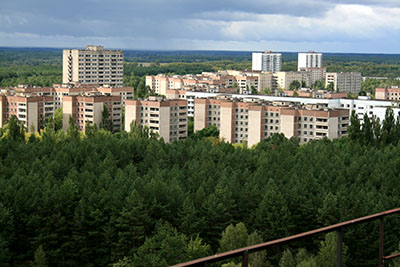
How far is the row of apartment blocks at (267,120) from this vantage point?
29.1 meters

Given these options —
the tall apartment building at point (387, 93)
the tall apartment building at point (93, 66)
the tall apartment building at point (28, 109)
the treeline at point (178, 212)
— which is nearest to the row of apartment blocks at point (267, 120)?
the tall apartment building at point (28, 109)

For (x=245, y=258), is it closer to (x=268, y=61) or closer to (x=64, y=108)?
(x=64, y=108)

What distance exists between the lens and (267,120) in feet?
101

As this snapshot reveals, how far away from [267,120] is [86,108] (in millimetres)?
10034

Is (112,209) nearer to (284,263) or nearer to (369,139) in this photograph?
(284,263)

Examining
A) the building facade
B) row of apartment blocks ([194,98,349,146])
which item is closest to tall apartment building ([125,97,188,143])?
row of apartment blocks ([194,98,349,146])

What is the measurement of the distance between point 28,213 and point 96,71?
4360 cm

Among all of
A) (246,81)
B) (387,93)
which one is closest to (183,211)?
(387,93)

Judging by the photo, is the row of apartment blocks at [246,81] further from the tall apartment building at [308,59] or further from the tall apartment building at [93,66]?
the tall apartment building at [308,59]

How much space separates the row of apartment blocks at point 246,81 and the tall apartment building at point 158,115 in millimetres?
11024

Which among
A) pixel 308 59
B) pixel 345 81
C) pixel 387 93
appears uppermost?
pixel 308 59

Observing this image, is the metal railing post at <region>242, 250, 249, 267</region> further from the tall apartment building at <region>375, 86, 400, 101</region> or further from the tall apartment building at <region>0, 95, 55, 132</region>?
the tall apartment building at <region>375, 86, 400, 101</region>

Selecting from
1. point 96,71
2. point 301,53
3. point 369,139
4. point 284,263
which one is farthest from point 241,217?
point 301,53

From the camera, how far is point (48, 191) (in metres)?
13.7
